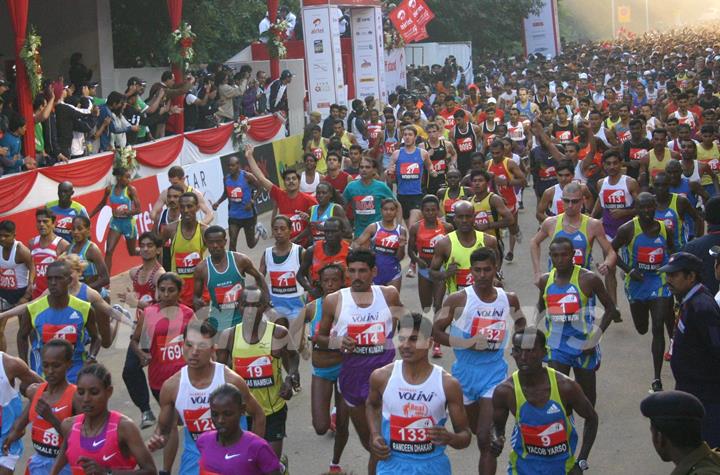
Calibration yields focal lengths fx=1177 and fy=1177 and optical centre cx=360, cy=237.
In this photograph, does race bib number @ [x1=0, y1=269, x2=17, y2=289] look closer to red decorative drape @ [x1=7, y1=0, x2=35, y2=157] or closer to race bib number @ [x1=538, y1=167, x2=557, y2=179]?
red decorative drape @ [x1=7, y1=0, x2=35, y2=157]

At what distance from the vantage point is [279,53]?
85.5 feet

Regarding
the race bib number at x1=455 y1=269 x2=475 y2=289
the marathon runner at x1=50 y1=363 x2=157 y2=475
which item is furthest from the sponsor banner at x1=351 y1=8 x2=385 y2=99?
the marathon runner at x1=50 y1=363 x2=157 y2=475

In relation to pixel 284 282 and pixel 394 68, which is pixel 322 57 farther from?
pixel 284 282

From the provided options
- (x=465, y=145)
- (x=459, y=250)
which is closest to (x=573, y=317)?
(x=459, y=250)

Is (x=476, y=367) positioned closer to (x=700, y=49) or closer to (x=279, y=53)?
(x=279, y=53)

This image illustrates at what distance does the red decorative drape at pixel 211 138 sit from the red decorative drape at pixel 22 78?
4.49 metres

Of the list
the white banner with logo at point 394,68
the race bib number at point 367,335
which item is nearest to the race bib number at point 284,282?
the race bib number at point 367,335

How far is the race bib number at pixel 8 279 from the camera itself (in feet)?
39.2

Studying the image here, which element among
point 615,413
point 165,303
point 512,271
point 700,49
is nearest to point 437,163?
point 512,271

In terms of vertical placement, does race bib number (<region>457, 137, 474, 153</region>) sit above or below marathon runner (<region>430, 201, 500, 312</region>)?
above

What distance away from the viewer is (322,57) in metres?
27.7

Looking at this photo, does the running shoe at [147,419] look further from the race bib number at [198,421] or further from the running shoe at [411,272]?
the running shoe at [411,272]

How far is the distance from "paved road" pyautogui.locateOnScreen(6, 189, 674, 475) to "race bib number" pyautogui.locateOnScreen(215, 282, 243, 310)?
3.73ft

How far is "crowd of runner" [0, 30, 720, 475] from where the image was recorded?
695cm
